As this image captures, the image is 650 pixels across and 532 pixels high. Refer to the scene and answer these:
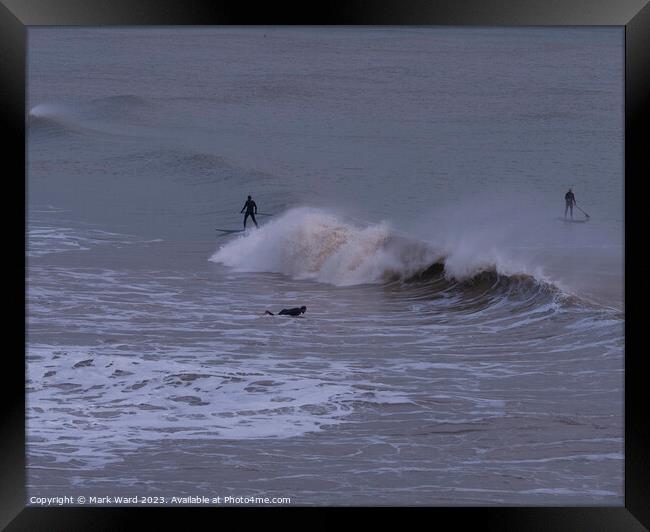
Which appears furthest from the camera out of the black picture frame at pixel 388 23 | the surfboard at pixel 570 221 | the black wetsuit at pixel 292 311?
the black wetsuit at pixel 292 311

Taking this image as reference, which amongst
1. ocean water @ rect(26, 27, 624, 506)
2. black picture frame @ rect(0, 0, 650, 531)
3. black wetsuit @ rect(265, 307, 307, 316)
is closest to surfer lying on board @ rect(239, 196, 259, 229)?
ocean water @ rect(26, 27, 624, 506)

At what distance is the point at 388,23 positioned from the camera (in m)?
5.71

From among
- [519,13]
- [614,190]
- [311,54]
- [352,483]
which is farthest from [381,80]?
[352,483]

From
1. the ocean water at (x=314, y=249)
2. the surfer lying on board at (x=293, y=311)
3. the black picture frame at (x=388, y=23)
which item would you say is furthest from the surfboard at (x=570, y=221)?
the surfer lying on board at (x=293, y=311)

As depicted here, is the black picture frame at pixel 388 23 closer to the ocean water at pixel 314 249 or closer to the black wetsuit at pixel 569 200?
the ocean water at pixel 314 249

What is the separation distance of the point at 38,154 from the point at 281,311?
6.16 feet

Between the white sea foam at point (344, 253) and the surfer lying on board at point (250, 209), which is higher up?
the surfer lying on board at point (250, 209)

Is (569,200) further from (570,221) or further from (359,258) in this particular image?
(359,258)

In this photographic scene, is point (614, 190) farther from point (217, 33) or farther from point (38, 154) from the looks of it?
point (38, 154)

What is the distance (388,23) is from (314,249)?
1.66m

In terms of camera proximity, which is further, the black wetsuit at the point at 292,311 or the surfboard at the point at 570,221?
the black wetsuit at the point at 292,311

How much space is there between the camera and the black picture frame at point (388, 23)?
18.7 ft

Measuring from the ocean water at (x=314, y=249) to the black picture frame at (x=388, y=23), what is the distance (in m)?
0.12

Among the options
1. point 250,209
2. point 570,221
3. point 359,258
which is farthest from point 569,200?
point 250,209
